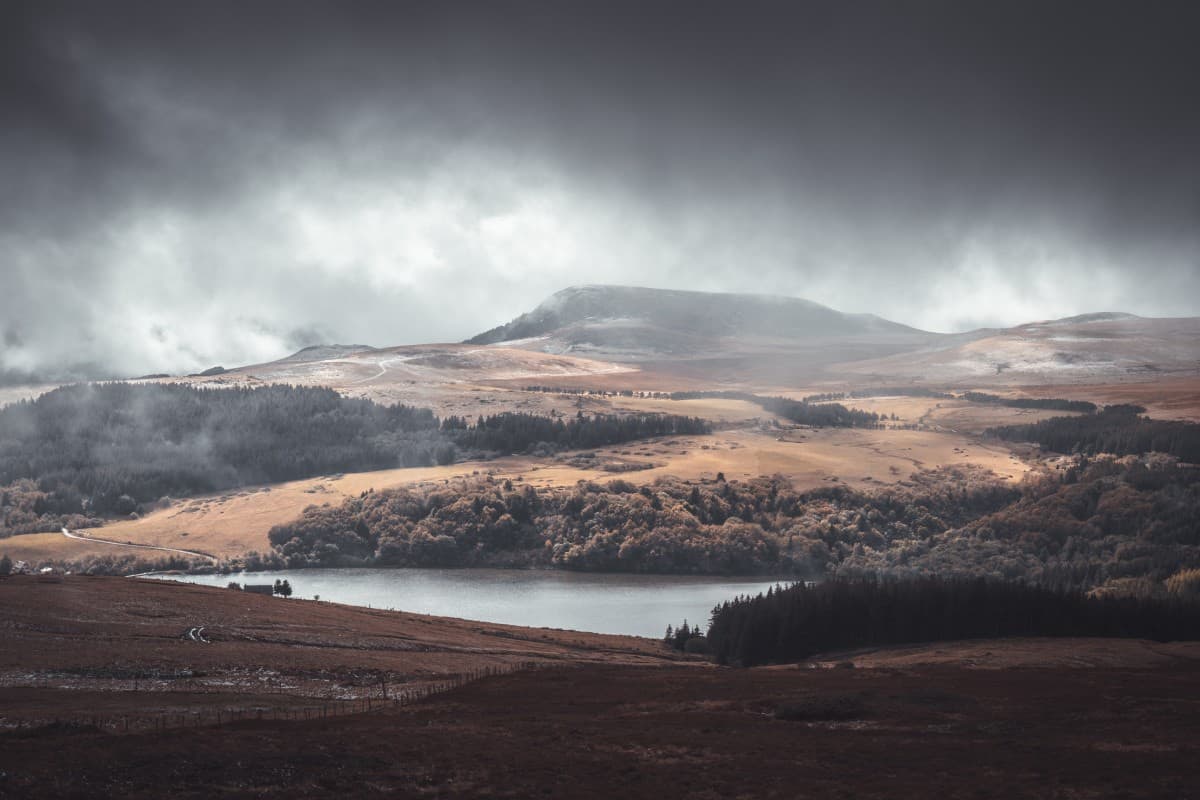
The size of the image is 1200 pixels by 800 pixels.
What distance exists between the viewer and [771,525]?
589 ft

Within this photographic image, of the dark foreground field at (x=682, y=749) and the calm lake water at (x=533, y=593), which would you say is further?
the calm lake water at (x=533, y=593)

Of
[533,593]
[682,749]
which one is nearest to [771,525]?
[533,593]

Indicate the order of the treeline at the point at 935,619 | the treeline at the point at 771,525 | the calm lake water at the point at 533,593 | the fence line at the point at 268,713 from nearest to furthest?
the fence line at the point at 268,713, the treeline at the point at 935,619, the calm lake water at the point at 533,593, the treeline at the point at 771,525

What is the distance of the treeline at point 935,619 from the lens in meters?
96.4

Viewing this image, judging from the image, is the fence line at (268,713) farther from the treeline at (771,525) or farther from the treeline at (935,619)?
the treeline at (771,525)

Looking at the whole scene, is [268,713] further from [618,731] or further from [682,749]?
[682,749]

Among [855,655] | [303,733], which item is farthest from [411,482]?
[303,733]

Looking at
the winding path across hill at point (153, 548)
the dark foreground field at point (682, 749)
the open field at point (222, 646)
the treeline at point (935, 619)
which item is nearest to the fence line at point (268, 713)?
the open field at point (222, 646)

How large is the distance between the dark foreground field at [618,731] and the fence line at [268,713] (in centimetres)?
93

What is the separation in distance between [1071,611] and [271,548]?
5117 inches

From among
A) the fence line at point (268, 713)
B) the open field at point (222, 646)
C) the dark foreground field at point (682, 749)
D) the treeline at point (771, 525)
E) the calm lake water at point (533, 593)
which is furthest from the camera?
A: the treeline at point (771, 525)

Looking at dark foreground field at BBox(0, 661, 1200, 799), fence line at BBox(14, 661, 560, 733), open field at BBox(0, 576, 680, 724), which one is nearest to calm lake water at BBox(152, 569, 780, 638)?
open field at BBox(0, 576, 680, 724)

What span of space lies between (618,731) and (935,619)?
195ft

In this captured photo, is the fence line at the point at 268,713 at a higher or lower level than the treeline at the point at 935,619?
higher
